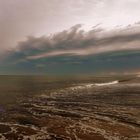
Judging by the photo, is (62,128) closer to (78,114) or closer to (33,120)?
(33,120)

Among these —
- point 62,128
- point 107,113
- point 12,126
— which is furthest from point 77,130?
point 107,113

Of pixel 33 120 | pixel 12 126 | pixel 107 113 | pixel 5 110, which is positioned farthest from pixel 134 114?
pixel 5 110

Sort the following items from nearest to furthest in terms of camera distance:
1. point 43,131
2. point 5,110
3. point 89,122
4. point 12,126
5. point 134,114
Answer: point 43,131 < point 12,126 < point 89,122 < point 134,114 < point 5,110

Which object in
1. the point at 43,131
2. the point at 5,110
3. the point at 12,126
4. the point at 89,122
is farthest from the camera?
the point at 5,110

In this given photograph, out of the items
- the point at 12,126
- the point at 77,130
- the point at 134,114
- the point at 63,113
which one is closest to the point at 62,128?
the point at 77,130

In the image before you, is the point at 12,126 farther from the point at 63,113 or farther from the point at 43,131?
the point at 63,113

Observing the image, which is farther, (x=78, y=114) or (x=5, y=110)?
(x=5, y=110)

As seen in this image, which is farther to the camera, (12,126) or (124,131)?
(12,126)

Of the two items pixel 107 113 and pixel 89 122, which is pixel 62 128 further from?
pixel 107 113

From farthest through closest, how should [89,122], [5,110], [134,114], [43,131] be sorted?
[5,110], [134,114], [89,122], [43,131]
